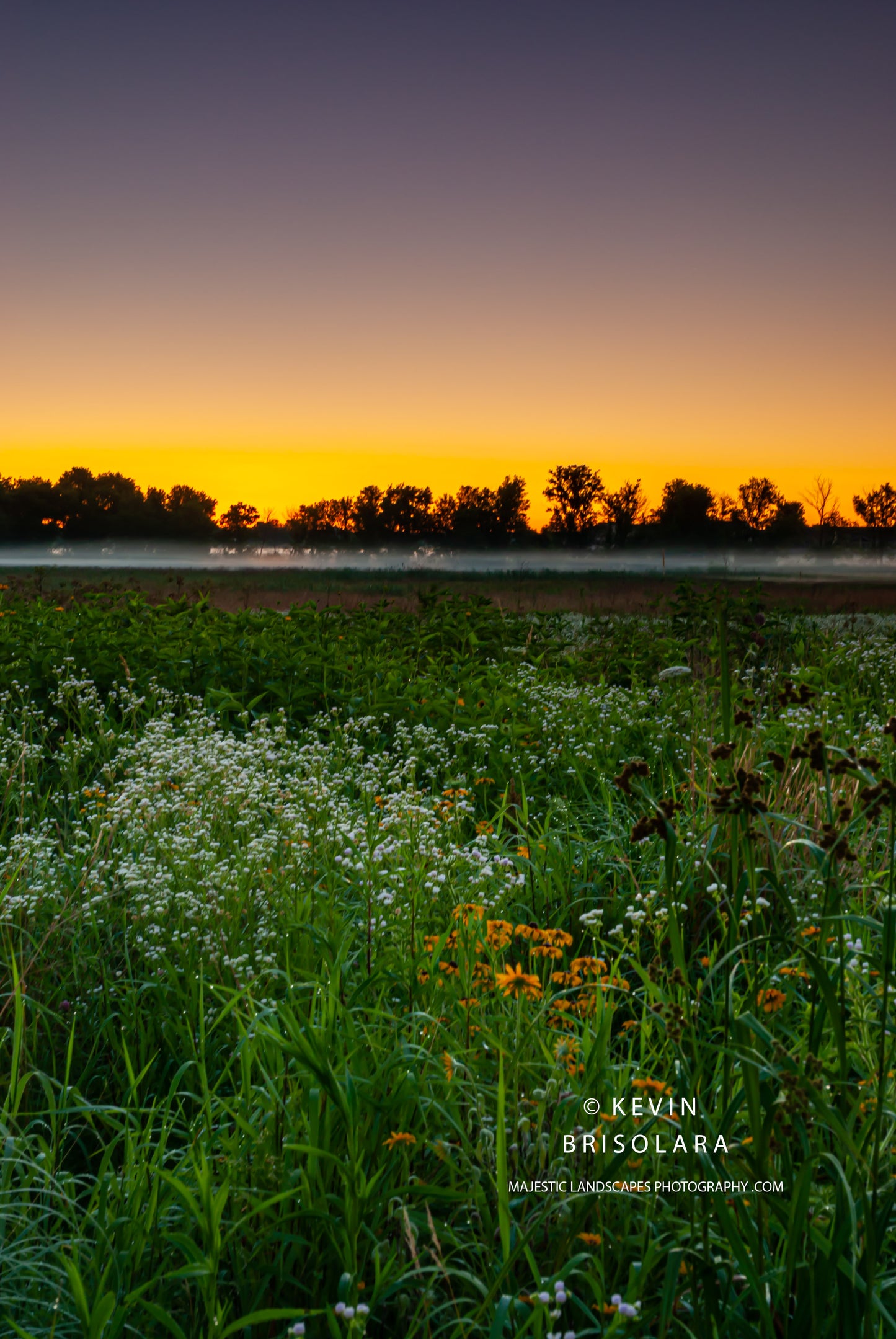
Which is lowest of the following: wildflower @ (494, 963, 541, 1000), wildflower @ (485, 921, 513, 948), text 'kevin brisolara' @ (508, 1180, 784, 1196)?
text 'kevin brisolara' @ (508, 1180, 784, 1196)

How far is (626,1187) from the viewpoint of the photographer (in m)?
1.92

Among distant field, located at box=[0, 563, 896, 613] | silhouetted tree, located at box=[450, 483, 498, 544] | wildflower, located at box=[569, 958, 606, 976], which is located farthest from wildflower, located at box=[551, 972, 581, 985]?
silhouetted tree, located at box=[450, 483, 498, 544]

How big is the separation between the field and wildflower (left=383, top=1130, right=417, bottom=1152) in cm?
3

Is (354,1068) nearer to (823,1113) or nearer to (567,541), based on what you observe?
(823,1113)

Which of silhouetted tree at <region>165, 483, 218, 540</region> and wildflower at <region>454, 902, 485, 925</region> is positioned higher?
silhouetted tree at <region>165, 483, 218, 540</region>

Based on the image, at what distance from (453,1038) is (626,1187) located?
55cm

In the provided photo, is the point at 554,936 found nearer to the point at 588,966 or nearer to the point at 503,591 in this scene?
the point at 588,966

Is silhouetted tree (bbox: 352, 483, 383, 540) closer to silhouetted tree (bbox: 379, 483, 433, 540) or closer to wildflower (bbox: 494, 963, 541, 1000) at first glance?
silhouetted tree (bbox: 379, 483, 433, 540)

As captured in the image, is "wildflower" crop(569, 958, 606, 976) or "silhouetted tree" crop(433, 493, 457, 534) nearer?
"wildflower" crop(569, 958, 606, 976)

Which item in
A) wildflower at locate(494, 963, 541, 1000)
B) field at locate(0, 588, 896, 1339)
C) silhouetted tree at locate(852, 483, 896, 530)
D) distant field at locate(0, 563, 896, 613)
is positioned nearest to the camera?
field at locate(0, 588, 896, 1339)

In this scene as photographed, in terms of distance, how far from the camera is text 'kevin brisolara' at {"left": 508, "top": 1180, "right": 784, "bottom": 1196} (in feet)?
5.73

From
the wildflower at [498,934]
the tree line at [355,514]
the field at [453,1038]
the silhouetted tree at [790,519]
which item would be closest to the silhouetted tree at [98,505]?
the tree line at [355,514]

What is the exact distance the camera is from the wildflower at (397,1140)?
1926 mm

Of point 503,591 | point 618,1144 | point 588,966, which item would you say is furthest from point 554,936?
point 503,591
